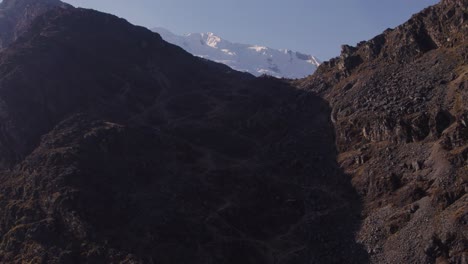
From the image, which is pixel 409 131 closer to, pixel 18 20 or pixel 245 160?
pixel 245 160

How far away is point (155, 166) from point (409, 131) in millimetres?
41999

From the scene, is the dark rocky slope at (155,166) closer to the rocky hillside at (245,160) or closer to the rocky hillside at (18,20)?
the rocky hillside at (245,160)

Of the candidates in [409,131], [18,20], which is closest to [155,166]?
[409,131]

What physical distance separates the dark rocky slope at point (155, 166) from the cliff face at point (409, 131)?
4.02 m

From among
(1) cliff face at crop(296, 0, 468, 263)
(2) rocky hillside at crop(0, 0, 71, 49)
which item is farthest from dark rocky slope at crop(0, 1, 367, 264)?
(2) rocky hillside at crop(0, 0, 71, 49)

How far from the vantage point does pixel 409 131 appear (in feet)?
267

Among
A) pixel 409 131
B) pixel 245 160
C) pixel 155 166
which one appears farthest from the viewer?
pixel 245 160

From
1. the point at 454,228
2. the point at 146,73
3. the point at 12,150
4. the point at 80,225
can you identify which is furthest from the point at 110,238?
the point at 146,73

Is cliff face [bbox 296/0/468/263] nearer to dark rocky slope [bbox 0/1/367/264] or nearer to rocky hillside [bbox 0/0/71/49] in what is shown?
dark rocky slope [bbox 0/1/367/264]

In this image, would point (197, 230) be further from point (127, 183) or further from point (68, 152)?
point (68, 152)

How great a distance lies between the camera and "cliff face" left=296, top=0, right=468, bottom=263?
6353 centimetres

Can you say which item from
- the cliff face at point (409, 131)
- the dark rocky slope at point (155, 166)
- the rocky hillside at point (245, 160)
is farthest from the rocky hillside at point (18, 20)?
the cliff face at point (409, 131)

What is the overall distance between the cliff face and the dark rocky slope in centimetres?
402

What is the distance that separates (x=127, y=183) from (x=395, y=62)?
5485 centimetres
